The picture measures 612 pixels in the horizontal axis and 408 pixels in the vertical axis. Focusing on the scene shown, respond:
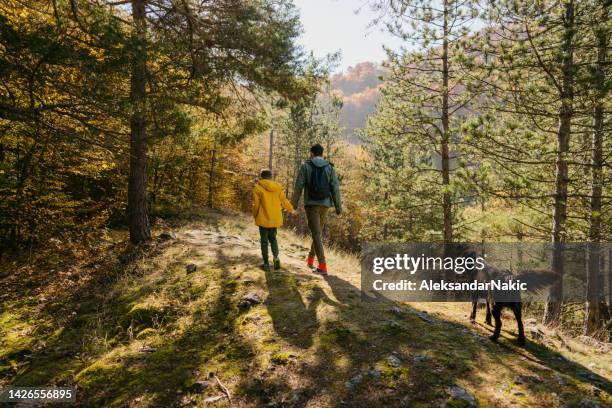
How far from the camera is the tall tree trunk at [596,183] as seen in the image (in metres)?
5.94

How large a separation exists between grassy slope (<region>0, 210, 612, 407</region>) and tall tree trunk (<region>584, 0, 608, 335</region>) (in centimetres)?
376

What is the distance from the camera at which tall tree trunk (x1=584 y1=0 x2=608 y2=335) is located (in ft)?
19.5

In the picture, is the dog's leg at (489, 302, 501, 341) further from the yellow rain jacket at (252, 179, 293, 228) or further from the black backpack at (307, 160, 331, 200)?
the yellow rain jacket at (252, 179, 293, 228)

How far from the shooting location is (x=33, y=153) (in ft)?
27.1

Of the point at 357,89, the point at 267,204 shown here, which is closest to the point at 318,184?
the point at 267,204

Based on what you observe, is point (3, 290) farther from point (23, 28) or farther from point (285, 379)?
point (285, 379)

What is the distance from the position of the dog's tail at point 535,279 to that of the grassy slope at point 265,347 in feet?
2.36

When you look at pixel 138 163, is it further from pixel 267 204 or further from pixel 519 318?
pixel 519 318

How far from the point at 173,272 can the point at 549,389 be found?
596 centimetres

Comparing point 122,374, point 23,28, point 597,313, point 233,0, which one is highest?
point 233,0

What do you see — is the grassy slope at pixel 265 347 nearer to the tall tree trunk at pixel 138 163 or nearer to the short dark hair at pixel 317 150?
the tall tree trunk at pixel 138 163

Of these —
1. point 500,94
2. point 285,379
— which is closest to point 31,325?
point 285,379

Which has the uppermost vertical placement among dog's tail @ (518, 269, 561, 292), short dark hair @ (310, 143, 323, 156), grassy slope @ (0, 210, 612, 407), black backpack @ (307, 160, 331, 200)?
short dark hair @ (310, 143, 323, 156)

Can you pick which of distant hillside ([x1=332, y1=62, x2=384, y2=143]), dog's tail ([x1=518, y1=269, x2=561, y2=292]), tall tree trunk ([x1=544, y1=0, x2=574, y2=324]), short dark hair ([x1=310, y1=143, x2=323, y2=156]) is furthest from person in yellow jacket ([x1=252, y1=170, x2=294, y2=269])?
distant hillside ([x1=332, y1=62, x2=384, y2=143])
